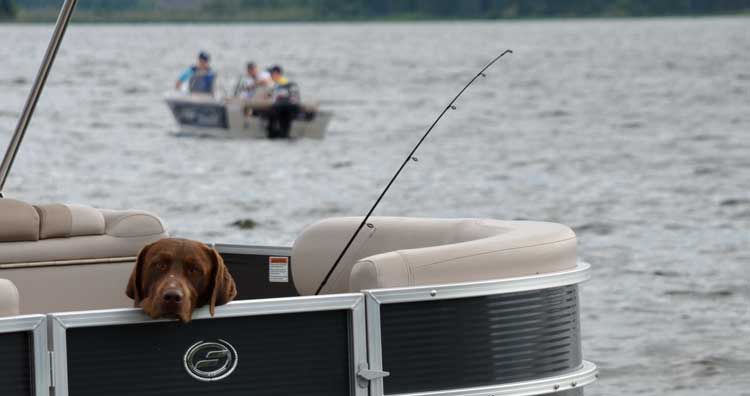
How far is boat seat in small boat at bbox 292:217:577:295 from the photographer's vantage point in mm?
4566

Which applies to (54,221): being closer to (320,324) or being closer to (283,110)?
(320,324)

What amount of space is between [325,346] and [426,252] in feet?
1.44

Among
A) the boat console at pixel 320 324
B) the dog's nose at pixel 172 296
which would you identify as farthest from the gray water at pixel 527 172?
the dog's nose at pixel 172 296

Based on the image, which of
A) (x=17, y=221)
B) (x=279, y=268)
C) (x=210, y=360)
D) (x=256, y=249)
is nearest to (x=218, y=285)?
(x=210, y=360)

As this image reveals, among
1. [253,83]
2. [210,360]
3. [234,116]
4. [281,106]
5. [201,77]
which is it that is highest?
[201,77]

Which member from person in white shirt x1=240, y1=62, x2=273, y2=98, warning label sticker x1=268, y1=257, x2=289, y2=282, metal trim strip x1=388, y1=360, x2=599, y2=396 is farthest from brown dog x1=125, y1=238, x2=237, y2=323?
person in white shirt x1=240, y1=62, x2=273, y2=98

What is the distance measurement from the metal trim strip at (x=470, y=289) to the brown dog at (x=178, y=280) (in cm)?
47

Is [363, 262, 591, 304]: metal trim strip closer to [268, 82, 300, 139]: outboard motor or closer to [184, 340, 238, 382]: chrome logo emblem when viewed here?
[184, 340, 238, 382]: chrome logo emblem

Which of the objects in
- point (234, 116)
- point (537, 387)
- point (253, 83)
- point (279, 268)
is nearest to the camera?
point (537, 387)

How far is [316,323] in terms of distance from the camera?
443 cm

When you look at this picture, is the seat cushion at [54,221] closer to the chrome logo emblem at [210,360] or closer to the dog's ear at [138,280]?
the dog's ear at [138,280]

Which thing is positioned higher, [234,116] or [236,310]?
[234,116]

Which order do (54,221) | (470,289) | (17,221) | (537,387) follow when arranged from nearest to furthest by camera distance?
(470,289) < (537,387) < (17,221) < (54,221)

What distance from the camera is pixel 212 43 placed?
115062mm
